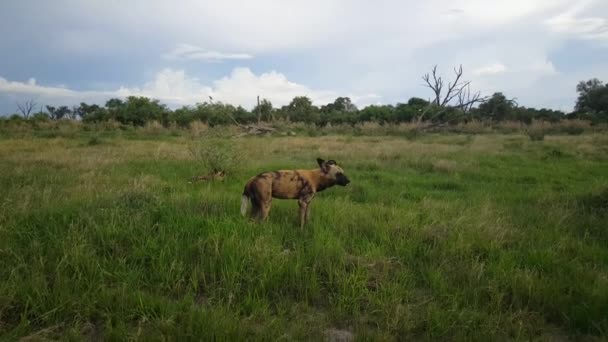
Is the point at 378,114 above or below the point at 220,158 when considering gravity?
above

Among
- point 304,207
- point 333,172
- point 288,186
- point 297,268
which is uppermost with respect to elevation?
Answer: point 333,172

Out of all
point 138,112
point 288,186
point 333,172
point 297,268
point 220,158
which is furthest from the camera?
point 138,112

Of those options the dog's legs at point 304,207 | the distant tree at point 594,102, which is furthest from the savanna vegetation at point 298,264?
the distant tree at point 594,102

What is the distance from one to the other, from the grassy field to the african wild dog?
234mm

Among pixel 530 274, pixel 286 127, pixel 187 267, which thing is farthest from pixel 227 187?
pixel 286 127

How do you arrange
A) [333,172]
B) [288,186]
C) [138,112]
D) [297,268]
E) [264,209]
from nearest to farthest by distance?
1. [297,268]
2. [264,209]
3. [288,186]
4. [333,172]
5. [138,112]

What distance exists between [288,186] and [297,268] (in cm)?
147

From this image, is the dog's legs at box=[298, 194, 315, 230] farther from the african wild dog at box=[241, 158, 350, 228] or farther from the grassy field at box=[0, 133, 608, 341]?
the grassy field at box=[0, 133, 608, 341]

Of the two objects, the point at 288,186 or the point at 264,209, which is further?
the point at 288,186

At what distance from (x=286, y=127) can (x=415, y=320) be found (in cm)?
2415

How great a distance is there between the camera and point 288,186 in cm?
487

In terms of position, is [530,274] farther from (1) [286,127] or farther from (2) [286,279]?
(1) [286,127]

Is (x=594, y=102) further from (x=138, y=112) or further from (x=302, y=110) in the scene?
(x=138, y=112)

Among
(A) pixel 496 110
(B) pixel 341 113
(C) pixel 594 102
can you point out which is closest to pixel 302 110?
(B) pixel 341 113
